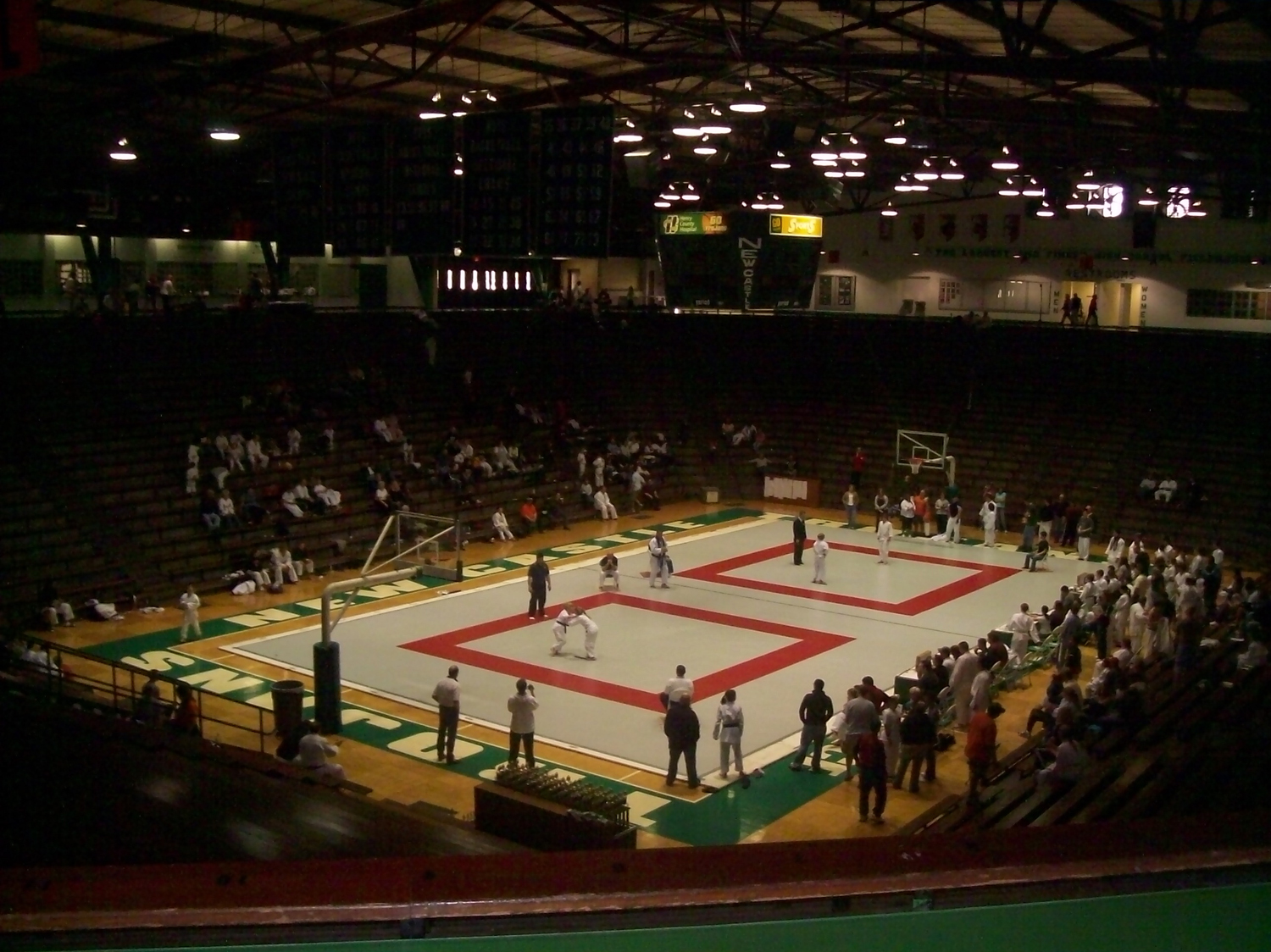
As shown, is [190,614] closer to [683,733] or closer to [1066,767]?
[683,733]

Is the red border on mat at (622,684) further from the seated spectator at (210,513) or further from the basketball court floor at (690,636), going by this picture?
the seated spectator at (210,513)

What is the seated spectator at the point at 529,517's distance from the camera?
3083 centimetres

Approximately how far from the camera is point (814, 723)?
51.4 ft

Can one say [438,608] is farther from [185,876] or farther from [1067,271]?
[1067,271]

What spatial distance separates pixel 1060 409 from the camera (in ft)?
117

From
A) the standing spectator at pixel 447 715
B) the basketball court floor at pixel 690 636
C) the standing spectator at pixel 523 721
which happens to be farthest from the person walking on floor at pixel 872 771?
the standing spectator at pixel 447 715

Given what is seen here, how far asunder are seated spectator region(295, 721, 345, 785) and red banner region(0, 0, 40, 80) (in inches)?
308

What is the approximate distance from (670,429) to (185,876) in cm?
3555

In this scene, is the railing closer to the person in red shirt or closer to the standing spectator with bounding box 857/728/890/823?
the standing spectator with bounding box 857/728/890/823

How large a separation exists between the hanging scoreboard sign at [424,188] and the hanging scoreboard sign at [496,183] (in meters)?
0.25

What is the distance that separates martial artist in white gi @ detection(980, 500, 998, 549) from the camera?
30.2m

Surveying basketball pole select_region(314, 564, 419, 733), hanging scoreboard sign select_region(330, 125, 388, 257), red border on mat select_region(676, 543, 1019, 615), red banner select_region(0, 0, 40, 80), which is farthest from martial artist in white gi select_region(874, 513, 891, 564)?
red banner select_region(0, 0, 40, 80)

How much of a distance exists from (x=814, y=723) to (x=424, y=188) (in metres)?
9.90

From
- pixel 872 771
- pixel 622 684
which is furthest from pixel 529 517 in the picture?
pixel 872 771
